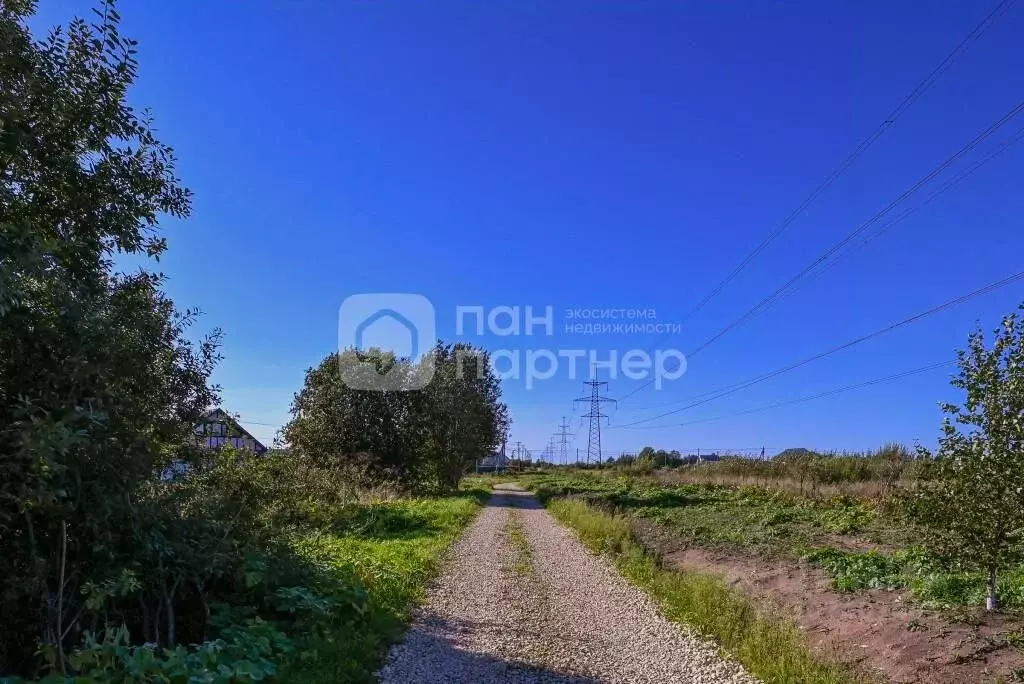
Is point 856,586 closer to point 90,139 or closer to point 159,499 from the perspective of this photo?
point 159,499

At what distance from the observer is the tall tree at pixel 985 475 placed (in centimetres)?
650

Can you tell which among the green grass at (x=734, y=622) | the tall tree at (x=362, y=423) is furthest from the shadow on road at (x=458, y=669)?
the tall tree at (x=362, y=423)

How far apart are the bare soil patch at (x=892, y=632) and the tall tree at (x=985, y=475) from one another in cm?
75

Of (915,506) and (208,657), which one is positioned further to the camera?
(915,506)

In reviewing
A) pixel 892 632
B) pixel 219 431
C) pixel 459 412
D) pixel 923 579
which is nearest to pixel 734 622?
pixel 892 632

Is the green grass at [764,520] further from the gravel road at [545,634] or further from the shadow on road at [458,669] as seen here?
the shadow on road at [458,669]

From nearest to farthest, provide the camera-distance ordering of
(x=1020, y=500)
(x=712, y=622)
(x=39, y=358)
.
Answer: (x=39, y=358) < (x=1020, y=500) < (x=712, y=622)

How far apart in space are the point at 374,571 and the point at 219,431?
168 inches

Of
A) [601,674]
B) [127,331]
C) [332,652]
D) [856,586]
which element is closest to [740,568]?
[856,586]

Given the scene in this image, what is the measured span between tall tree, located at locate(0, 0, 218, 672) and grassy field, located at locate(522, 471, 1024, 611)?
869 centimetres

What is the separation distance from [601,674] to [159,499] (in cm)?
462

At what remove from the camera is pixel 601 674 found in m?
5.77

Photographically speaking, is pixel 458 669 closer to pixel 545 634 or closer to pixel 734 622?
pixel 545 634

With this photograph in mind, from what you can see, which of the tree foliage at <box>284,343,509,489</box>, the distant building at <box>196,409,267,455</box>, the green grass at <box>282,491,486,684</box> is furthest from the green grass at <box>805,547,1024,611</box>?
the tree foliage at <box>284,343,509,489</box>
